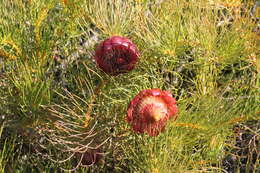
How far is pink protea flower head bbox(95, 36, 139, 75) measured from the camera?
952mm

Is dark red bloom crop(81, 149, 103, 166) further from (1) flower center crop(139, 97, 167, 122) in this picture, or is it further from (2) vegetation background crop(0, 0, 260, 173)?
(1) flower center crop(139, 97, 167, 122)

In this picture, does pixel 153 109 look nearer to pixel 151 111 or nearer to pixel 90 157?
pixel 151 111

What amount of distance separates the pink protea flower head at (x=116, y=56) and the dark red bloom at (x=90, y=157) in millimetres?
188

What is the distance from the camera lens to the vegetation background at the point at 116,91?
0.96 meters

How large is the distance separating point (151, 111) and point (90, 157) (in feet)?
0.80

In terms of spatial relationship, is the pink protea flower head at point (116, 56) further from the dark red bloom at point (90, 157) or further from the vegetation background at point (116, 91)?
the dark red bloom at point (90, 157)

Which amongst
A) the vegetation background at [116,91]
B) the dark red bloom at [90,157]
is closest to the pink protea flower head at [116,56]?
the vegetation background at [116,91]

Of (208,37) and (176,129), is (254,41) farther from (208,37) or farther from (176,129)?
(176,129)

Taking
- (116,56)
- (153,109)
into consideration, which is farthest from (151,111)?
(116,56)

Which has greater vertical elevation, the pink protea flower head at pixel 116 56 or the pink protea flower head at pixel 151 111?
the pink protea flower head at pixel 116 56

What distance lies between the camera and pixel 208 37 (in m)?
1.07

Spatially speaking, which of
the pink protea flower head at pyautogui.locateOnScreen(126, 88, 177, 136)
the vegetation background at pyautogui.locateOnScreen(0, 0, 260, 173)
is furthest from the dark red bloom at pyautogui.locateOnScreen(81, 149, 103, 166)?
the pink protea flower head at pyautogui.locateOnScreen(126, 88, 177, 136)

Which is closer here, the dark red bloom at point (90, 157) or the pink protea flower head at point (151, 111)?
the pink protea flower head at point (151, 111)

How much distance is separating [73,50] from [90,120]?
0.24 metres
